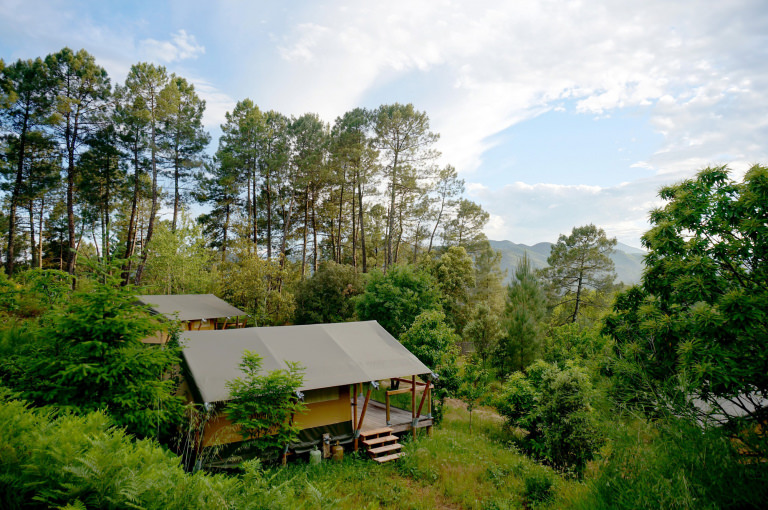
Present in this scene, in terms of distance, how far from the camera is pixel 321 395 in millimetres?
11086

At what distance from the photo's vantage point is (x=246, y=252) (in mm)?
23547

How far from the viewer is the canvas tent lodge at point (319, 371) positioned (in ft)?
31.5

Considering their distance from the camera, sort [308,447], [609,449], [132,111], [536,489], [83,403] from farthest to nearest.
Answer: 1. [132,111]
2. [308,447]
3. [536,489]
4. [83,403]
5. [609,449]

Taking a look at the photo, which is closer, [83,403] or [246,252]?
[83,403]

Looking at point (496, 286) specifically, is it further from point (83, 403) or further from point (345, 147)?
point (83, 403)

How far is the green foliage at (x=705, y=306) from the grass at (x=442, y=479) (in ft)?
9.58

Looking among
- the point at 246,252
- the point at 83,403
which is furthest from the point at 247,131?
the point at 83,403

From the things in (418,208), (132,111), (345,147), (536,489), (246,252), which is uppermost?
(132,111)

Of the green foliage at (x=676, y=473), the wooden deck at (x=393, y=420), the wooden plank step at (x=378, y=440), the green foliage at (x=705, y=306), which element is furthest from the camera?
the wooden deck at (x=393, y=420)

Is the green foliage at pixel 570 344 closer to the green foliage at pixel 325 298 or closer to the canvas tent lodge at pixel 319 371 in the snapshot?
the canvas tent lodge at pixel 319 371

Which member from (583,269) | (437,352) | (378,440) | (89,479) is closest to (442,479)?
(378,440)

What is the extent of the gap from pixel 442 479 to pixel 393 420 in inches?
123

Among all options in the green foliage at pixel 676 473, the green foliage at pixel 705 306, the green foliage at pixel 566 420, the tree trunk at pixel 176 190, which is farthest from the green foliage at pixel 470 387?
the tree trunk at pixel 176 190

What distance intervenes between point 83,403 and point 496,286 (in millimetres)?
29660
